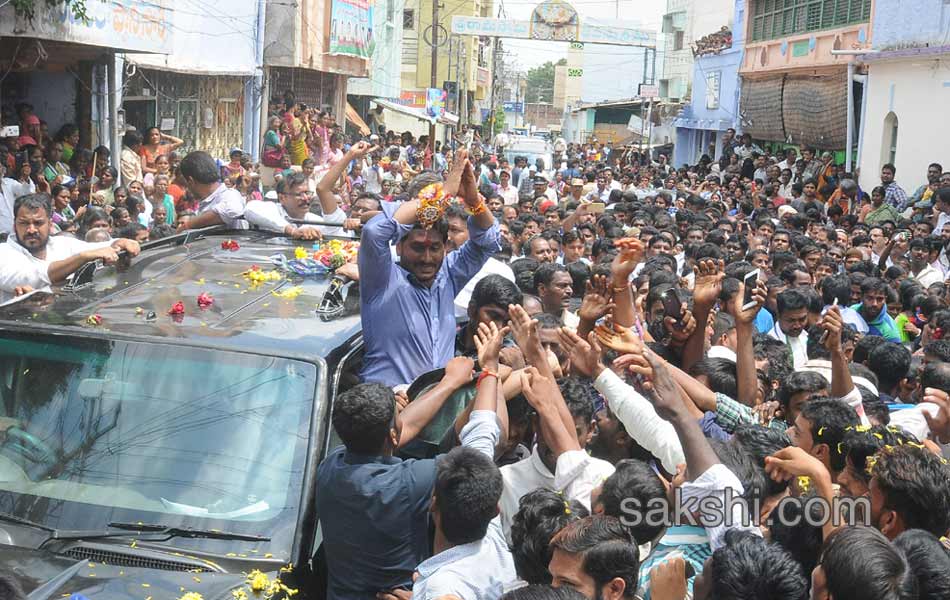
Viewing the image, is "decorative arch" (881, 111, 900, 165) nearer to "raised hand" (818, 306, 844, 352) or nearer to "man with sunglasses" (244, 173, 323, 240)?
"man with sunglasses" (244, 173, 323, 240)

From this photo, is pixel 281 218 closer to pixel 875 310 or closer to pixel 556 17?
pixel 875 310

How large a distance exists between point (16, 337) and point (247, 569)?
142cm

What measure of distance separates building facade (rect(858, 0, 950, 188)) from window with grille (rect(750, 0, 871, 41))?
A: 190 centimetres

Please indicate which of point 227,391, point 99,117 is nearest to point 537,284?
point 227,391

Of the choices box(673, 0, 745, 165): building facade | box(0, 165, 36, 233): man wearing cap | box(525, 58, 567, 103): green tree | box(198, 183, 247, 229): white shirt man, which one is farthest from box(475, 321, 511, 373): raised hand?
box(525, 58, 567, 103): green tree

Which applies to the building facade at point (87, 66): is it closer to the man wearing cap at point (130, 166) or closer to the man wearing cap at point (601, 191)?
the man wearing cap at point (130, 166)

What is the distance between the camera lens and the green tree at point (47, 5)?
10648mm

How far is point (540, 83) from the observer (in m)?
134

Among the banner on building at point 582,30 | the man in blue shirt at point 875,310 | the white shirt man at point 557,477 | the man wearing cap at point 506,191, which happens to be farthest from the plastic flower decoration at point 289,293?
the banner on building at point 582,30

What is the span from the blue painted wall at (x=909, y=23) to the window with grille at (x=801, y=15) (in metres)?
2.02

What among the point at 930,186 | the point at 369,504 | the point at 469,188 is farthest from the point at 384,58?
the point at 369,504

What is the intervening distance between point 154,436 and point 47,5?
345 inches

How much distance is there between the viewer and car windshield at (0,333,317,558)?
3.78 m

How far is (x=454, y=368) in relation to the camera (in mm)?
4336
